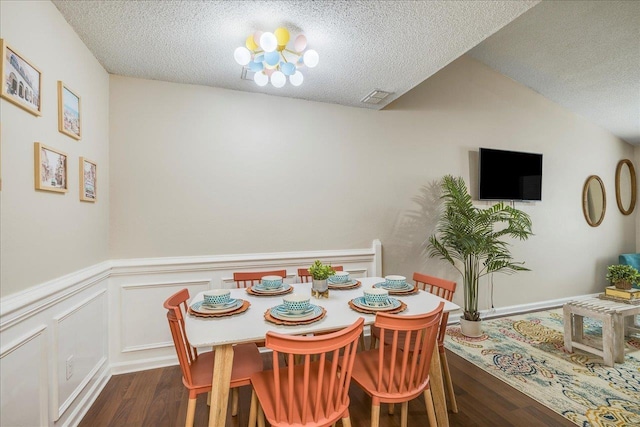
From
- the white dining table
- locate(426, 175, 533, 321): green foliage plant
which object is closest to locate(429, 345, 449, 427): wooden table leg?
the white dining table

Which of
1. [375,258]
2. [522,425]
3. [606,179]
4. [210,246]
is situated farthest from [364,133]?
[606,179]

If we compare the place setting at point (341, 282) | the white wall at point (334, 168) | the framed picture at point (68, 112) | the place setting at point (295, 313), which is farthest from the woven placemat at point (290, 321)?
the framed picture at point (68, 112)

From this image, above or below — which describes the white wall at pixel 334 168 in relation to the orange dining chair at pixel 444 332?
above

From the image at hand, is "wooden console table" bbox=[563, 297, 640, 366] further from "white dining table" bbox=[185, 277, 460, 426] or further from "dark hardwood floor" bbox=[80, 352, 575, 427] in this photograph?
"white dining table" bbox=[185, 277, 460, 426]

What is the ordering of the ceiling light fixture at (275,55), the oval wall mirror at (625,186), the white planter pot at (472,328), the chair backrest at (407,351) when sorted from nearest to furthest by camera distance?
the chair backrest at (407,351), the ceiling light fixture at (275,55), the white planter pot at (472,328), the oval wall mirror at (625,186)

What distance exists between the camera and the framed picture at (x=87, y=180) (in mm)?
2111

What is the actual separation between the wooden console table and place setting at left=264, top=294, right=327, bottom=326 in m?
2.71

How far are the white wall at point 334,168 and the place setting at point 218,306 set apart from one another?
112cm

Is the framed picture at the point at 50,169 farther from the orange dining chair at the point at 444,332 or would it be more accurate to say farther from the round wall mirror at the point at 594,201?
the round wall mirror at the point at 594,201

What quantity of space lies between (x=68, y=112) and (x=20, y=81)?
1.59 ft

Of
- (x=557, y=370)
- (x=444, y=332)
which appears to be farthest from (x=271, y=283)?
(x=557, y=370)

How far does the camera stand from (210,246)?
9.55ft

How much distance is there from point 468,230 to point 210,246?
8.98ft

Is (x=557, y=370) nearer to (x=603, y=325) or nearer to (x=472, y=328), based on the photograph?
(x=603, y=325)
